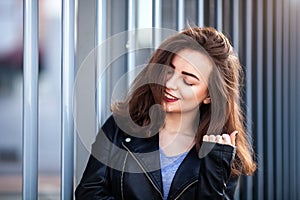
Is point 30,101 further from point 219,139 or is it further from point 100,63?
point 219,139

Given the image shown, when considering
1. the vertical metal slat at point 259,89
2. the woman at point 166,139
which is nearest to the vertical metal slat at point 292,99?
the vertical metal slat at point 259,89

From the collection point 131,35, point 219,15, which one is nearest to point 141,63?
point 131,35

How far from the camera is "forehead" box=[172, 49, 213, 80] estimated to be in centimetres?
175

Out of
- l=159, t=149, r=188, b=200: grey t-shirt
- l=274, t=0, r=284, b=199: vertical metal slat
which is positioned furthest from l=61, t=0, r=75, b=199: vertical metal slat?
l=274, t=0, r=284, b=199: vertical metal slat

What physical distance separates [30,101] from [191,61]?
83 centimetres

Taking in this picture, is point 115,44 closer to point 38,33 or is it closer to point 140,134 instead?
point 38,33

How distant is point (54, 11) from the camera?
2.37 metres

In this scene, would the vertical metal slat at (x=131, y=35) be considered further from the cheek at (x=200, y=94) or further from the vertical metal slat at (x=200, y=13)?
the cheek at (x=200, y=94)

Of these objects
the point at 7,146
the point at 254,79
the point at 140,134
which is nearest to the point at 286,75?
the point at 254,79

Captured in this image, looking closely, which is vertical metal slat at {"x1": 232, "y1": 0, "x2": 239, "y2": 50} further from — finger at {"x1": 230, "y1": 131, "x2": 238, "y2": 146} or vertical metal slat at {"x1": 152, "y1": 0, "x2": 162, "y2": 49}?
finger at {"x1": 230, "y1": 131, "x2": 238, "y2": 146}

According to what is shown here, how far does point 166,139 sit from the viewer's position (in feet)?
6.12

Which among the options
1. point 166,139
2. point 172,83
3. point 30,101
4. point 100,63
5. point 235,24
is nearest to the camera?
point 172,83

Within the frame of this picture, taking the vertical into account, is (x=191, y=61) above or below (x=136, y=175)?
above

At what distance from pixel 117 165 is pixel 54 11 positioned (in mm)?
922
